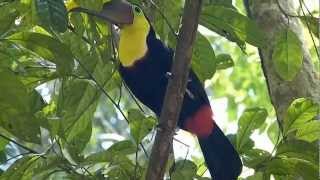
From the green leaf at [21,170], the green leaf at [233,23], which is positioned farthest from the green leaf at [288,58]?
the green leaf at [21,170]

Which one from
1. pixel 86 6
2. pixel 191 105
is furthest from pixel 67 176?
pixel 191 105

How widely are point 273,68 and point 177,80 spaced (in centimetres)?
74

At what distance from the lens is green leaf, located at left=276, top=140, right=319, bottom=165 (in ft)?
5.66

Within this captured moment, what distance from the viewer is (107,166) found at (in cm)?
175

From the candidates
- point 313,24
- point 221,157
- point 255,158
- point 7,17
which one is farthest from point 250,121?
point 7,17

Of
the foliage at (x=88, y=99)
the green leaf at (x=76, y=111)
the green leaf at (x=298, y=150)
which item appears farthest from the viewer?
the green leaf at (x=76, y=111)

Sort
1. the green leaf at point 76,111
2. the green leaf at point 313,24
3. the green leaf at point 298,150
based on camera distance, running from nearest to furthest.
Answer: the green leaf at point 298,150, the green leaf at point 76,111, the green leaf at point 313,24

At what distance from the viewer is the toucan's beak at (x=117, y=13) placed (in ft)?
6.81

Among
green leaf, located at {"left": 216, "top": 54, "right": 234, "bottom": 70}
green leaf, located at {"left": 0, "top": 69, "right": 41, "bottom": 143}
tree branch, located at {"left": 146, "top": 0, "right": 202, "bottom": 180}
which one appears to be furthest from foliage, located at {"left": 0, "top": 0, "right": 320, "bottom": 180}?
green leaf, located at {"left": 216, "top": 54, "right": 234, "bottom": 70}

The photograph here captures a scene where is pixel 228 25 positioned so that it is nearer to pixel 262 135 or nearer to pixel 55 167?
pixel 55 167

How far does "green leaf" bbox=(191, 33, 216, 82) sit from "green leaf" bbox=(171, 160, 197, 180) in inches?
10.9

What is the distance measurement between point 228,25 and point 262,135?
2.95 ft

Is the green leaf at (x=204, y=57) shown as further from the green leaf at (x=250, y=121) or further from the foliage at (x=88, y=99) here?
the green leaf at (x=250, y=121)

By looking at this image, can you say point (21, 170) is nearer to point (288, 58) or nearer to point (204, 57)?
point (204, 57)
